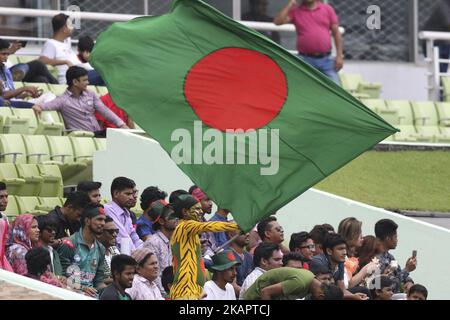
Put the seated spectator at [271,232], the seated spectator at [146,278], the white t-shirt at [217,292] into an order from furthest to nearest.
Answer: the seated spectator at [271,232]
the white t-shirt at [217,292]
the seated spectator at [146,278]

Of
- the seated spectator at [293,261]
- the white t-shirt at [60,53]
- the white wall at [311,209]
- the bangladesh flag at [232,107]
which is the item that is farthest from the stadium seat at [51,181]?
the white t-shirt at [60,53]

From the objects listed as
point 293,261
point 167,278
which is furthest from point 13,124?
point 293,261

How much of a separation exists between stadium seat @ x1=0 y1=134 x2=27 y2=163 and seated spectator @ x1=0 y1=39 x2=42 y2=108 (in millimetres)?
1410

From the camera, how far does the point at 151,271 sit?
13414 mm

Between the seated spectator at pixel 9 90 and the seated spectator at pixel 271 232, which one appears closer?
the seated spectator at pixel 271 232

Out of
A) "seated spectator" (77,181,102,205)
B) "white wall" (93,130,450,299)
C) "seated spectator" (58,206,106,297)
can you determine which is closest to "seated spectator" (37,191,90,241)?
"seated spectator" (77,181,102,205)

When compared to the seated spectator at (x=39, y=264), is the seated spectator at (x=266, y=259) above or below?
below

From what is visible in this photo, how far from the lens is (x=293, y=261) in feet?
45.6

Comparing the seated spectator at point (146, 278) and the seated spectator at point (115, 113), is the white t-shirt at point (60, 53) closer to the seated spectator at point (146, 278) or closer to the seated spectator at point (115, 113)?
the seated spectator at point (115, 113)

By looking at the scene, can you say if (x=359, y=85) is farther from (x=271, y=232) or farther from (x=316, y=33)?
(x=271, y=232)

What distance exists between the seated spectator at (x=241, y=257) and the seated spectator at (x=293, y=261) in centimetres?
43

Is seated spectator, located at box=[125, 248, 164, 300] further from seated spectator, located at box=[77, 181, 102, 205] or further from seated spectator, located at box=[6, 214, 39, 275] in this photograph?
seated spectator, located at box=[77, 181, 102, 205]

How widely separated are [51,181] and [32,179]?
0.21m
